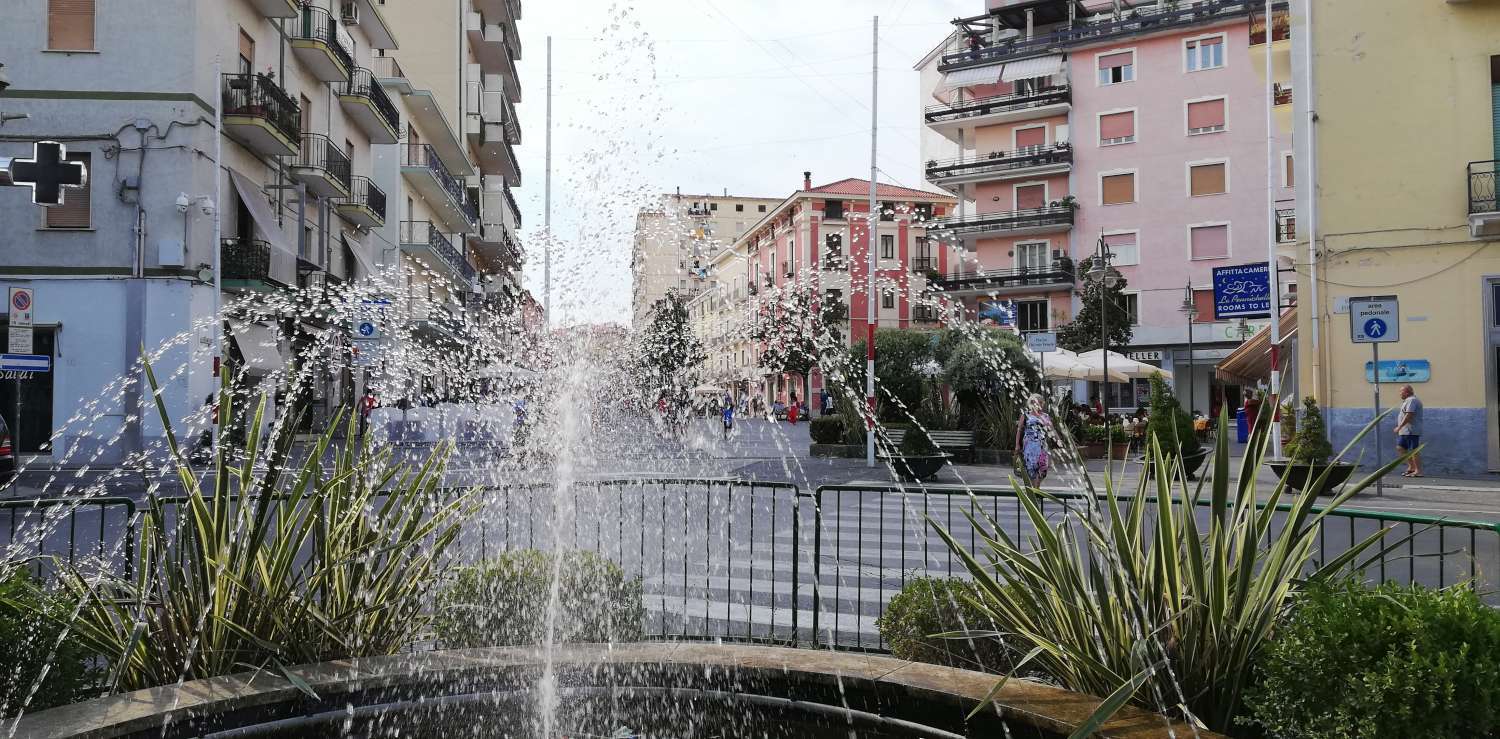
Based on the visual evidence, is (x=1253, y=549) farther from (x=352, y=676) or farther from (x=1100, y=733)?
(x=352, y=676)

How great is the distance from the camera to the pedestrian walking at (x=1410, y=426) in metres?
17.1

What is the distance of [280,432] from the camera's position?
434 centimetres

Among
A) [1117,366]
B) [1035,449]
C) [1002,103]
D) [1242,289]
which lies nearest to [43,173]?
[1035,449]

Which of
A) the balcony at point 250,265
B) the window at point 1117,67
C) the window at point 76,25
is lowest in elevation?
the balcony at point 250,265

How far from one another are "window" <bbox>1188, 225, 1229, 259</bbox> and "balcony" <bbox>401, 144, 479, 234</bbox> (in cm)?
2898

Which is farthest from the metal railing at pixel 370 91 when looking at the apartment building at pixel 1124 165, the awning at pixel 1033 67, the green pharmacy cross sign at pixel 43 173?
the awning at pixel 1033 67

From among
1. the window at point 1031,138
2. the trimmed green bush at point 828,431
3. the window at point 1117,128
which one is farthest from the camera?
the window at point 1031,138

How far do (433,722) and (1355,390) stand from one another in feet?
61.7

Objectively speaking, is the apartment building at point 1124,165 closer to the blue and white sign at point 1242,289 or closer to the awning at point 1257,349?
the awning at point 1257,349

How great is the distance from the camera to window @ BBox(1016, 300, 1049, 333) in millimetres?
47188

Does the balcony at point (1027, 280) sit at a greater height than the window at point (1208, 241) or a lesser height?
lesser

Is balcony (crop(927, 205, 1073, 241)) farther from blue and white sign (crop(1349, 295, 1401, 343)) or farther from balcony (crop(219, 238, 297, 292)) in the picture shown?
blue and white sign (crop(1349, 295, 1401, 343))

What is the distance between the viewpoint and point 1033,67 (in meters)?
46.5

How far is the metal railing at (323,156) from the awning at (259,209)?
2.29 meters
